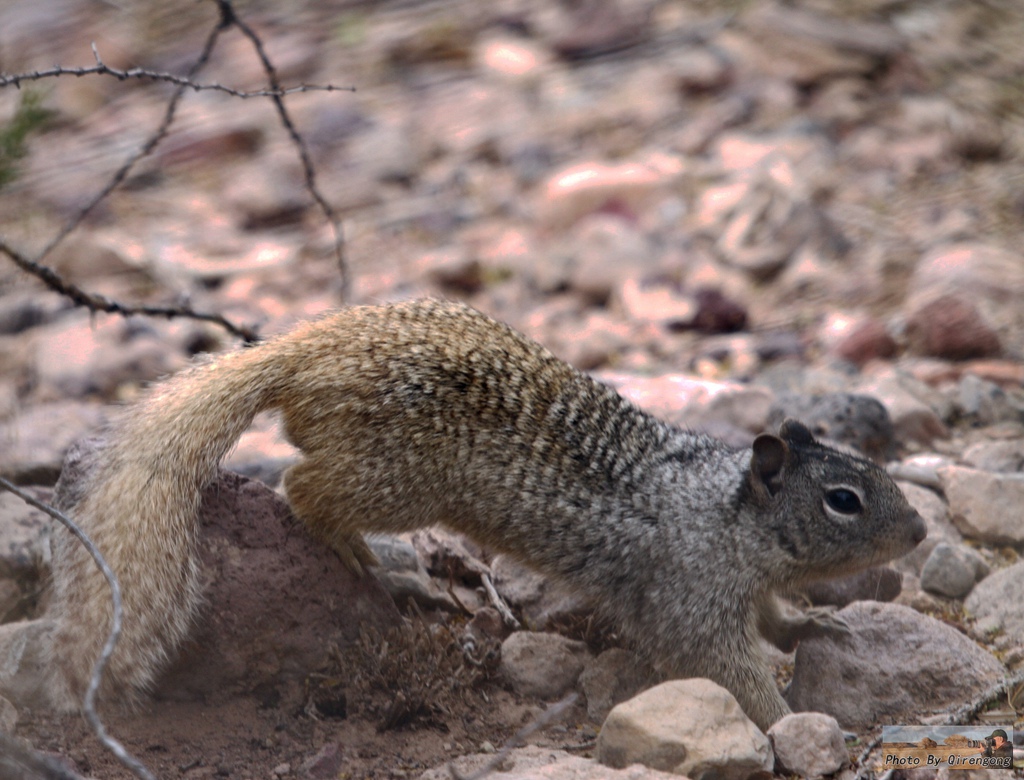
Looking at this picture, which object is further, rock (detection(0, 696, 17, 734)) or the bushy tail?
the bushy tail

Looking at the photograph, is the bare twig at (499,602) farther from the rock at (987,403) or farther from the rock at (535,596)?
the rock at (987,403)

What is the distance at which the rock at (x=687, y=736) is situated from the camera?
3312 mm

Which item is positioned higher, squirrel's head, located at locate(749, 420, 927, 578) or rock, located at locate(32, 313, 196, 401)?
squirrel's head, located at locate(749, 420, 927, 578)

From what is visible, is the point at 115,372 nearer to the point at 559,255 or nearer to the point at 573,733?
the point at 559,255

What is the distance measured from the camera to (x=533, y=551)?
4418mm

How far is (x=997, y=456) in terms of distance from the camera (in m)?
5.69

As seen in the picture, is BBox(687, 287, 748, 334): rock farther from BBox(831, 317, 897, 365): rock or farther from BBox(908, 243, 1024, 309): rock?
BBox(908, 243, 1024, 309): rock

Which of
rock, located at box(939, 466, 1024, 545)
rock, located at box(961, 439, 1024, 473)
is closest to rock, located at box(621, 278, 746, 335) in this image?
rock, located at box(961, 439, 1024, 473)

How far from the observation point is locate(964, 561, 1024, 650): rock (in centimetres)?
432

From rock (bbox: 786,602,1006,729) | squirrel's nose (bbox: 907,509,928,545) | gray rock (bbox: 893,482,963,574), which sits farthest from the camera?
gray rock (bbox: 893,482,963,574)

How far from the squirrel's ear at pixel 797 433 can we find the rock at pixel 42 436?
11.6 ft

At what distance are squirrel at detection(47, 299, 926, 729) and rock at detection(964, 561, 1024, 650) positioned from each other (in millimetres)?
522

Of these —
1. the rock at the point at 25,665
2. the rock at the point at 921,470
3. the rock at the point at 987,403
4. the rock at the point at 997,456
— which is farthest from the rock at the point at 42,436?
the rock at the point at 987,403

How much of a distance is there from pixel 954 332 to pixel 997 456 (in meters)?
1.55
